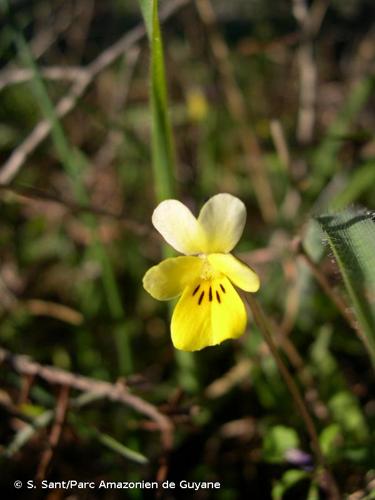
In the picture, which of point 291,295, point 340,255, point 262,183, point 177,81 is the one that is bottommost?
point 340,255

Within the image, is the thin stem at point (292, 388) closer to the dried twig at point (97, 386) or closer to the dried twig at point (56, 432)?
the dried twig at point (97, 386)

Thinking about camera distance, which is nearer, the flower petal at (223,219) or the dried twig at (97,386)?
the flower petal at (223,219)

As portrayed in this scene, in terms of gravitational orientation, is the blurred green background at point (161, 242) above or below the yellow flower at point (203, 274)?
above

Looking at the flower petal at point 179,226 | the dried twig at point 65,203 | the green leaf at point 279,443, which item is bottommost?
the green leaf at point 279,443

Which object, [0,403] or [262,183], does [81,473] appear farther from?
[262,183]

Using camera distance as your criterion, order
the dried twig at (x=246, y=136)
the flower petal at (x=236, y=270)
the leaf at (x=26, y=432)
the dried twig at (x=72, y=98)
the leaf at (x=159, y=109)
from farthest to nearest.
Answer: the dried twig at (x=246, y=136)
the dried twig at (x=72, y=98)
the leaf at (x=26, y=432)
the leaf at (x=159, y=109)
the flower petal at (x=236, y=270)

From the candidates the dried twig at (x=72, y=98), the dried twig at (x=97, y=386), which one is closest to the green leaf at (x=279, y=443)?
the dried twig at (x=97, y=386)

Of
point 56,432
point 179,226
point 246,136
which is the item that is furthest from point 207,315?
point 246,136

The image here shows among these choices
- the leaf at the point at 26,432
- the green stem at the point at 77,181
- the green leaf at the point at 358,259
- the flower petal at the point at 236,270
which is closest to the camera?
the green leaf at the point at 358,259

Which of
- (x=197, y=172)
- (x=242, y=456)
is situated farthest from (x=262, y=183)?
(x=242, y=456)
